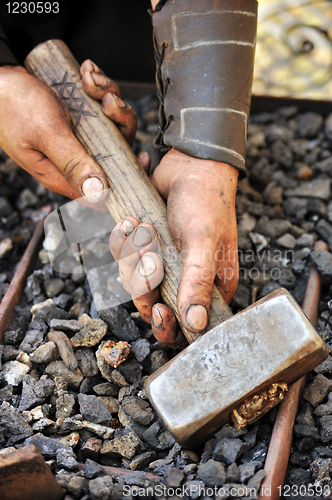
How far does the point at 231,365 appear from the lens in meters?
1.25

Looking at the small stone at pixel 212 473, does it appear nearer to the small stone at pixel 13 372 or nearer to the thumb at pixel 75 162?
the small stone at pixel 13 372

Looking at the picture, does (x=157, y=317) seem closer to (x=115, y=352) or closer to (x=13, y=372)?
(x=115, y=352)

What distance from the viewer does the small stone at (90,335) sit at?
1.71 m

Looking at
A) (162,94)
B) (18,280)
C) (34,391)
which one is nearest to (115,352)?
(34,391)

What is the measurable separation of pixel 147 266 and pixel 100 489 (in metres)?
0.72

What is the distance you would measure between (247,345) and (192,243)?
438 mm

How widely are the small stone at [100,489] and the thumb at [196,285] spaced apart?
529 millimetres

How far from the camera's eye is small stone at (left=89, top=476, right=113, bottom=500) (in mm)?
1209

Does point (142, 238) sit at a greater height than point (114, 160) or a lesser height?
lesser

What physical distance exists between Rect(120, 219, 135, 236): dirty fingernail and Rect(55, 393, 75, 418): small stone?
64cm

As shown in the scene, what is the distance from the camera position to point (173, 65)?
1854 millimetres

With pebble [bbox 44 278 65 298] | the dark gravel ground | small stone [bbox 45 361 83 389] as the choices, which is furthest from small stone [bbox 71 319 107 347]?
pebble [bbox 44 278 65 298]

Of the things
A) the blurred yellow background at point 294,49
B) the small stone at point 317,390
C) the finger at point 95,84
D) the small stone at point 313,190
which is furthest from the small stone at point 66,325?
the blurred yellow background at point 294,49

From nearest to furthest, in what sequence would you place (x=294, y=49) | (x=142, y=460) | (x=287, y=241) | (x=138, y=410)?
Answer: (x=142, y=460) < (x=138, y=410) < (x=287, y=241) < (x=294, y=49)
